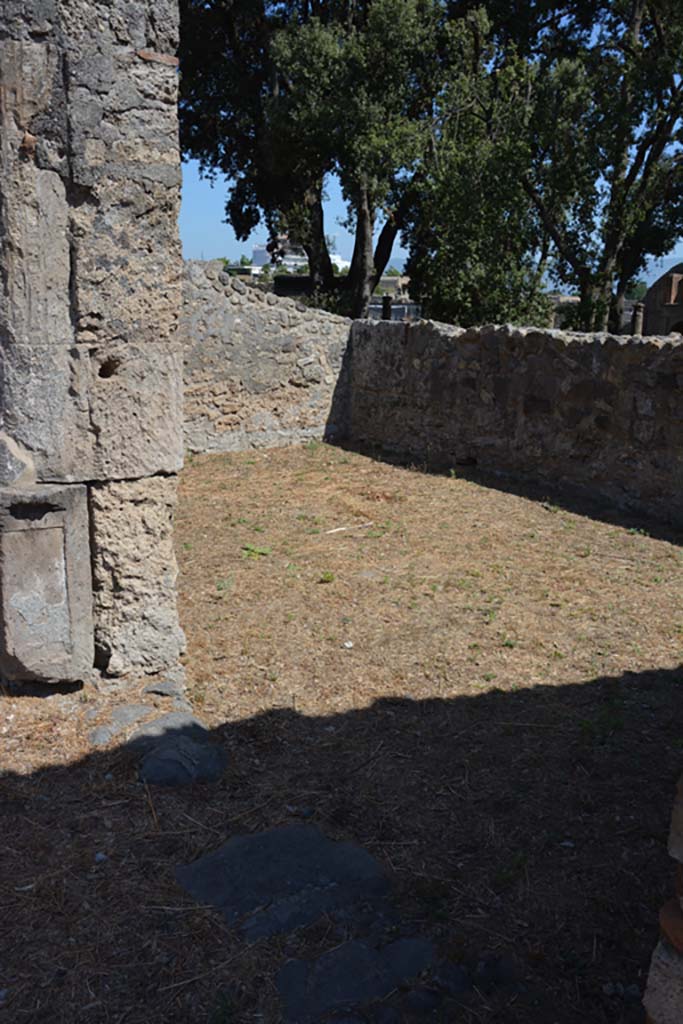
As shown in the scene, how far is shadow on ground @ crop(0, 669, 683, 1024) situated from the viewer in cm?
284

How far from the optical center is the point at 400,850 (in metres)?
3.58

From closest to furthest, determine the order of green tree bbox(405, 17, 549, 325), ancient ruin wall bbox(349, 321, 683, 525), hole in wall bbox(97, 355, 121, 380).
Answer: hole in wall bbox(97, 355, 121, 380) → ancient ruin wall bbox(349, 321, 683, 525) → green tree bbox(405, 17, 549, 325)

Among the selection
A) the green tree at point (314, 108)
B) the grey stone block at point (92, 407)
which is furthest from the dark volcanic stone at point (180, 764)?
the green tree at point (314, 108)

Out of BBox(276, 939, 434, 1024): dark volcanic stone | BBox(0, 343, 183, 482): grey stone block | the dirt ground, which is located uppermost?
BBox(0, 343, 183, 482): grey stone block

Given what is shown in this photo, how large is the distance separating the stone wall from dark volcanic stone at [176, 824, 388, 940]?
769 centimetres

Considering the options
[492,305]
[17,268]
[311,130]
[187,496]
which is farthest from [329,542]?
[311,130]

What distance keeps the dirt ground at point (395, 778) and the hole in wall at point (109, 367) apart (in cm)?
152

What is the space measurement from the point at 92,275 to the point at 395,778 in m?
2.55

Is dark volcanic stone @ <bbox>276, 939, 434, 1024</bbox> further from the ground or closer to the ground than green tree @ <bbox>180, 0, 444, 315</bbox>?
closer to the ground

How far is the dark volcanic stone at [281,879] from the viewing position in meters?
3.19

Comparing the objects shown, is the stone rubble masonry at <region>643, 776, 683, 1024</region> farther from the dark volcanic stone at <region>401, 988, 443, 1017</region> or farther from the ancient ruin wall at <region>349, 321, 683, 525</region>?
the ancient ruin wall at <region>349, 321, 683, 525</region>

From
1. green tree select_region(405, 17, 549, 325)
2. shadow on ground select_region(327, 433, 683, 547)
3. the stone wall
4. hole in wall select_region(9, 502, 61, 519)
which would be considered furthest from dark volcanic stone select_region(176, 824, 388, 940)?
green tree select_region(405, 17, 549, 325)

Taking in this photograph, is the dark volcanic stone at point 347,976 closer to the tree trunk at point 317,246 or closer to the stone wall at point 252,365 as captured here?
the stone wall at point 252,365

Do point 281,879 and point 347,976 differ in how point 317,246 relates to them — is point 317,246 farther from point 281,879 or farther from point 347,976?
point 347,976
